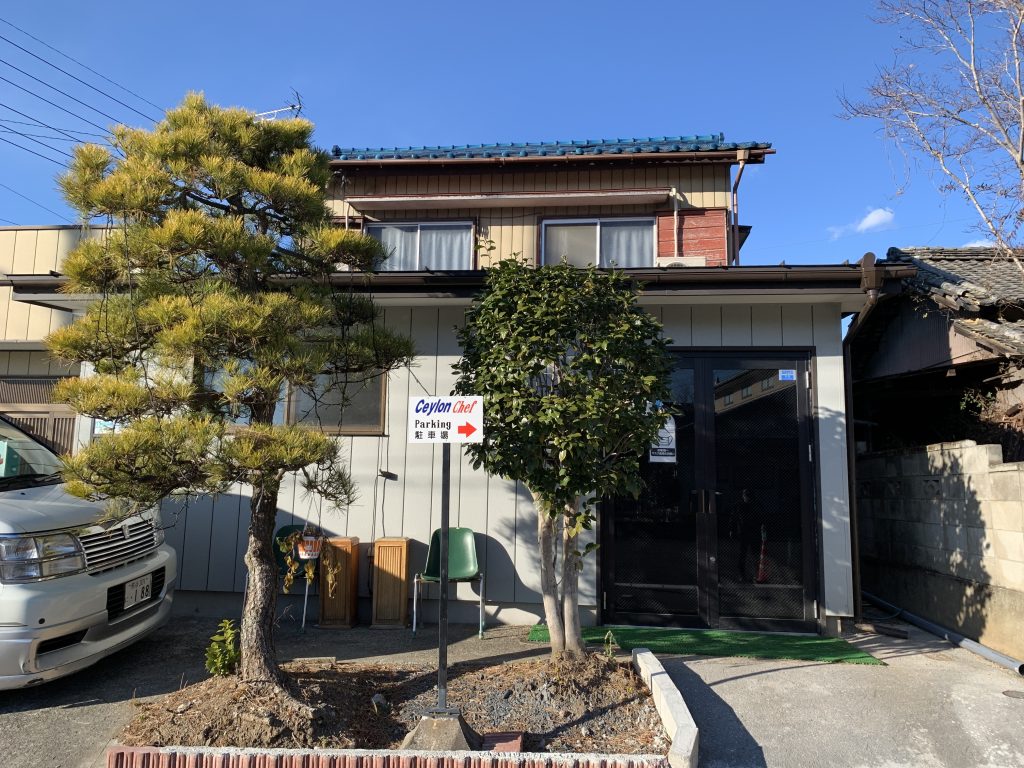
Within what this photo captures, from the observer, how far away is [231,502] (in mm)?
6480

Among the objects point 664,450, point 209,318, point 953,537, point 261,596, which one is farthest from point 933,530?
point 209,318

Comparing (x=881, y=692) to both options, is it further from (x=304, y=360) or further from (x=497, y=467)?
(x=304, y=360)

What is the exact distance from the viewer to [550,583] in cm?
447

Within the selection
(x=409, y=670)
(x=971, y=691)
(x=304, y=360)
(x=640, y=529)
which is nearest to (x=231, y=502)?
(x=409, y=670)

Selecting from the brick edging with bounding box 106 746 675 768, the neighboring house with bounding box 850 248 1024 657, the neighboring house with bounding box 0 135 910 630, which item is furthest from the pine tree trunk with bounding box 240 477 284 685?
the neighboring house with bounding box 850 248 1024 657

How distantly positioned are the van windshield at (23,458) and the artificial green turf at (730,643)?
396 centimetres

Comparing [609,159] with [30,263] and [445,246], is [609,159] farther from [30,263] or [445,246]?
[30,263]

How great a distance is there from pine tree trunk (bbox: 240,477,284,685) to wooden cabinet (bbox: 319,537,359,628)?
73.4 inches

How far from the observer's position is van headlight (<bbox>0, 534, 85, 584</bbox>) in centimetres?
381

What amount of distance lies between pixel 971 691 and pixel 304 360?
4.73 m

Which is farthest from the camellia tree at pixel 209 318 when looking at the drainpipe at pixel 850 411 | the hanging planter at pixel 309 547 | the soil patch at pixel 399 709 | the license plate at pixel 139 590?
the drainpipe at pixel 850 411

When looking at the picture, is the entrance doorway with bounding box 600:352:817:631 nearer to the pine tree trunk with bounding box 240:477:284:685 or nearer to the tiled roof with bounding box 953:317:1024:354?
the tiled roof with bounding box 953:317:1024:354

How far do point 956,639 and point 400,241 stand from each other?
→ 756cm

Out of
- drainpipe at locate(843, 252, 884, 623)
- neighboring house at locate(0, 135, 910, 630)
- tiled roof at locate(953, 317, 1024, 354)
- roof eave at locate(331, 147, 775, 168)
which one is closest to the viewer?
drainpipe at locate(843, 252, 884, 623)
